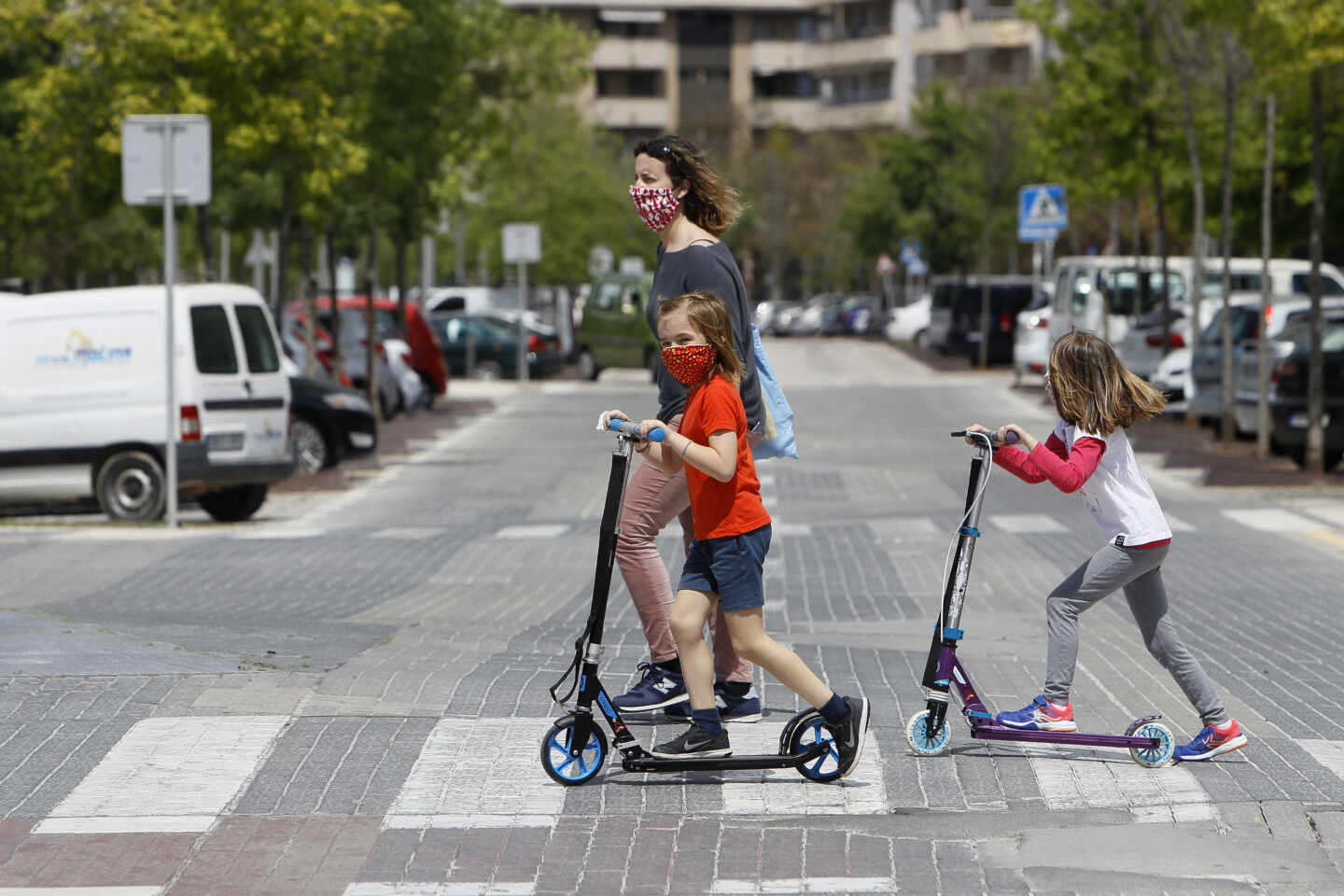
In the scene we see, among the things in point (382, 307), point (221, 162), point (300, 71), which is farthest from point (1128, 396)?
point (382, 307)

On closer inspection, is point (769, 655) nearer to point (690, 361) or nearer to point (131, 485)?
point (690, 361)

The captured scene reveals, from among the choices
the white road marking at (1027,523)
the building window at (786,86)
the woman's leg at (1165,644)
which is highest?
the building window at (786,86)

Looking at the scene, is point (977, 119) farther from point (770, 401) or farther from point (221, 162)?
point (770, 401)

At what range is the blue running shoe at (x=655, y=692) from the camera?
713cm

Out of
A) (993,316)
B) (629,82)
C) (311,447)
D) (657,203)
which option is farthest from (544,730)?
(629,82)

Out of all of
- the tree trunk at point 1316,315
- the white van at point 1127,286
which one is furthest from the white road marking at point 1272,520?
the white van at point 1127,286

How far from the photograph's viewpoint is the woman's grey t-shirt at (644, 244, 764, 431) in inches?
268

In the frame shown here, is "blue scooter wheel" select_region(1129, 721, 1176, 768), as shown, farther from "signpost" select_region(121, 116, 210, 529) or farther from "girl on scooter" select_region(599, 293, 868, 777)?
"signpost" select_region(121, 116, 210, 529)

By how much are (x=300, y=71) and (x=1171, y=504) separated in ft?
33.7

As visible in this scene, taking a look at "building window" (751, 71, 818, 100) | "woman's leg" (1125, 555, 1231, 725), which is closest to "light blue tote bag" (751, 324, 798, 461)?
"woman's leg" (1125, 555, 1231, 725)

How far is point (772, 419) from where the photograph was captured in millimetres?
7012

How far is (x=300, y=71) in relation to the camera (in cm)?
2239

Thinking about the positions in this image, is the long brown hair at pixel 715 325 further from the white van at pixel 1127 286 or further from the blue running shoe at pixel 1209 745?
the white van at pixel 1127 286

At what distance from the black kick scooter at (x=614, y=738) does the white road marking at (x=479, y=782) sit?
0.38 ft
